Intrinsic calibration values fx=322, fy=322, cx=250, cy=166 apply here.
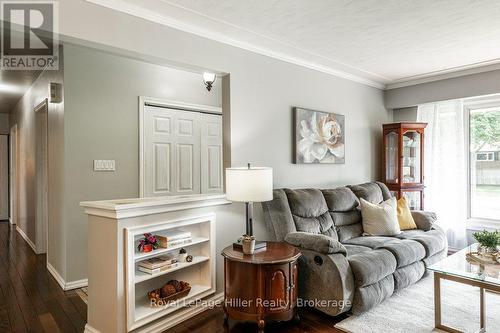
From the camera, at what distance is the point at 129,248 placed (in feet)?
7.26

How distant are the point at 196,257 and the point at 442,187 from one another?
3777 mm

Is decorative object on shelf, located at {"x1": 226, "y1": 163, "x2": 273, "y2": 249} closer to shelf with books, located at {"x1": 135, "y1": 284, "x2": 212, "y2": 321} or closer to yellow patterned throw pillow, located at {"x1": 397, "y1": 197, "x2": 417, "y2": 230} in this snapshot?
shelf with books, located at {"x1": 135, "y1": 284, "x2": 212, "y2": 321}

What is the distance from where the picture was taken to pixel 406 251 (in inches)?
121

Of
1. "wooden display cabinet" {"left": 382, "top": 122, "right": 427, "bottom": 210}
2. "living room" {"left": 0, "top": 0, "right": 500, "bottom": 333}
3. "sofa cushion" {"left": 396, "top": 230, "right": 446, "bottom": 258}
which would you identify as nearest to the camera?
"living room" {"left": 0, "top": 0, "right": 500, "bottom": 333}

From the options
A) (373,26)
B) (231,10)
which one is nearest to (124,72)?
(231,10)

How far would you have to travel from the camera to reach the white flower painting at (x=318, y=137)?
376 centimetres

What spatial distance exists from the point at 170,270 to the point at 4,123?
726 centimetres

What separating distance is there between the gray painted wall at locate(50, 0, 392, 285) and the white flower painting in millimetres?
103

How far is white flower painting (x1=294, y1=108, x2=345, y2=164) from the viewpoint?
376 centimetres

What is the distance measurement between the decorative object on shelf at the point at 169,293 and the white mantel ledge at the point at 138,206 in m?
0.63

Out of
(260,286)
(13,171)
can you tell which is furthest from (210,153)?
(13,171)

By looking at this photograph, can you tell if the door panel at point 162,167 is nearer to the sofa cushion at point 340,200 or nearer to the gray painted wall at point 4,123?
the sofa cushion at point 340,200

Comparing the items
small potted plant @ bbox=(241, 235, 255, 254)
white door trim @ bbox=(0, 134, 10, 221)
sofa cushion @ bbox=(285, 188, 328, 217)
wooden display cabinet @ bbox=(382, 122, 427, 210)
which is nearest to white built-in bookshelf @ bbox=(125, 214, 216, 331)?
small potted plant @ bbox=(241, 235, 255, 254)

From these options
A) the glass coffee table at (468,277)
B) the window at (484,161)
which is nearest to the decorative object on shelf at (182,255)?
the glass coffee table at (468,277)
